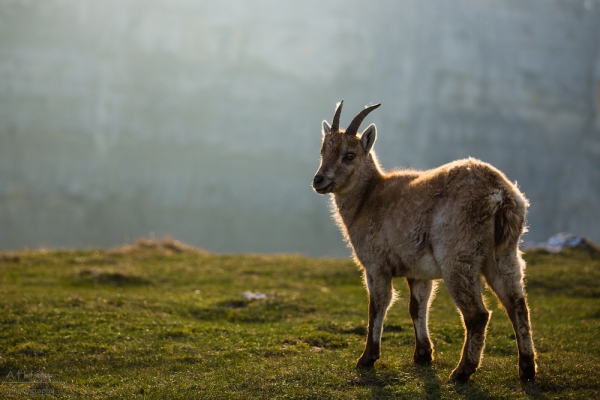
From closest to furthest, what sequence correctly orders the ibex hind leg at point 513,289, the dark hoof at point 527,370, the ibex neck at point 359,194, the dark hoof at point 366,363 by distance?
the ibex hind leg at point 513,289 → the dark hoof at point 527,370 → the dark hoof at point 366,363 → the ibex neck at point 359,194

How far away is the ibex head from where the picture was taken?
39.1 ft

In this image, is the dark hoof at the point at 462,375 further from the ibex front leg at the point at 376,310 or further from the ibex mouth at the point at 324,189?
the ibex mouth at the point at 324,189

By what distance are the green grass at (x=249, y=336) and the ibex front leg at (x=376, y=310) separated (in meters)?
0.26

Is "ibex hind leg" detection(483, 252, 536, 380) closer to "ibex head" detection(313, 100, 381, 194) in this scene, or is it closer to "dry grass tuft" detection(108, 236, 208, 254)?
"ibex head" detection(313, 100, 381, 194)

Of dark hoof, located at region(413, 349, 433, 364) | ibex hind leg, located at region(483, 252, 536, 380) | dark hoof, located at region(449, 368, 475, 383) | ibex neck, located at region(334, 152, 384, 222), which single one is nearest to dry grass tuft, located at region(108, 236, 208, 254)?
ibex neck, located at region(334, 152, 384, 222)

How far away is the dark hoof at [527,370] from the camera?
389 inches

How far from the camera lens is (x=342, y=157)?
12.0m

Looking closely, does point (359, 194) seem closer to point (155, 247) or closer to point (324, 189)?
point (324, 189)

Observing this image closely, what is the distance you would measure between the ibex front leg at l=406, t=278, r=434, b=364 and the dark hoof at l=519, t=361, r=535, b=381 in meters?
1.95

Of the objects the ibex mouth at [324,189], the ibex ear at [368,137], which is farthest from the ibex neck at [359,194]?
the ibex mouth at [324,189]

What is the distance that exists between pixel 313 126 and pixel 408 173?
94.0 m

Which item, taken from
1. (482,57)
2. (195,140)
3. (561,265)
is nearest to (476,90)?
(482,57)

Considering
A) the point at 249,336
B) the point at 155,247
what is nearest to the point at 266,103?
the point at 155,247

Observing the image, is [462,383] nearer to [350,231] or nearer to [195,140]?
[350,231]
